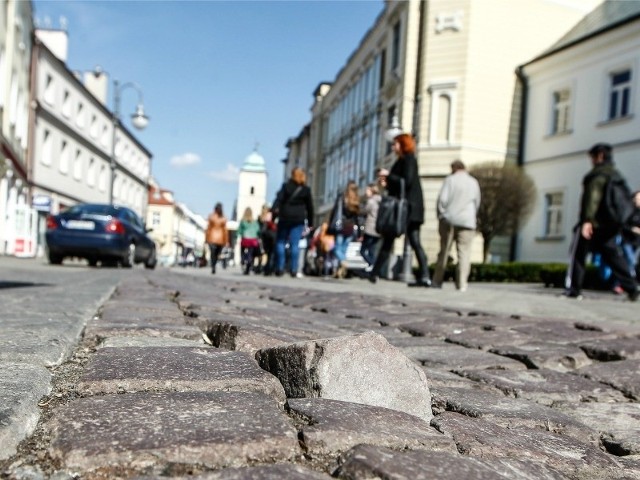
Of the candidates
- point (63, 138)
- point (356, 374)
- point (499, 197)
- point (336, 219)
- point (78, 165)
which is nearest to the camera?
point (356, 374)

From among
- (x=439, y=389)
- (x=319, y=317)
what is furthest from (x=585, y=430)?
(x=319, y=317)

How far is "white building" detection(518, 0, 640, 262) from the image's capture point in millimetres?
20969

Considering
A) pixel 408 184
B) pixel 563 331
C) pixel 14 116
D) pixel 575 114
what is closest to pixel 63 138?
pixel 14 116

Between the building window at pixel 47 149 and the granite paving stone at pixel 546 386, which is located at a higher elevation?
the building window at pixel 47 149

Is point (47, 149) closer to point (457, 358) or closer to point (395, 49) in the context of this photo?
point (395, 49)

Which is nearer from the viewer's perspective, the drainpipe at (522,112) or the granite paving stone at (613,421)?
the granite paving stone at (613,421)

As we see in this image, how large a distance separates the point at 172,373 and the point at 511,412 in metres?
0.93

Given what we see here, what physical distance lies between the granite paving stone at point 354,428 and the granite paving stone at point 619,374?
129 cm

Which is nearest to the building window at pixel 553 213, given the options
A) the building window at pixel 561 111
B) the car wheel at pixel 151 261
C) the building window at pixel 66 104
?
the building window at pixel 561 111

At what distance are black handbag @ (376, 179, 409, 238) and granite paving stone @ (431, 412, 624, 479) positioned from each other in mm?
7759

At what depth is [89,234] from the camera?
48.0 feet

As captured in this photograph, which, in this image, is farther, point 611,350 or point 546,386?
point 611,350

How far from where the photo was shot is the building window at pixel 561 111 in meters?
24.2

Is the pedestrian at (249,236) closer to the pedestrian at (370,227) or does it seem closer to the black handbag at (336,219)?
the black handbag at (336,219)
